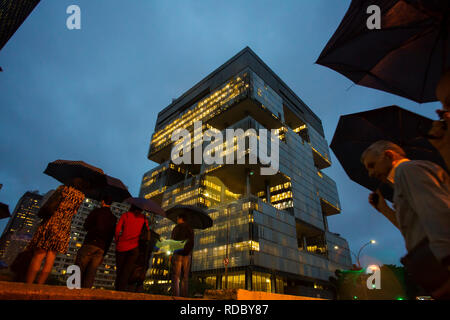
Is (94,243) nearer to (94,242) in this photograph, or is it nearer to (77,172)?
(94,242)

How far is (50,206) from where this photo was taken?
411 centimetres

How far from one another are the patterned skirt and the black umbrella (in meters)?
5.86

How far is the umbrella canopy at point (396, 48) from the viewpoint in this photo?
3863 millimetres

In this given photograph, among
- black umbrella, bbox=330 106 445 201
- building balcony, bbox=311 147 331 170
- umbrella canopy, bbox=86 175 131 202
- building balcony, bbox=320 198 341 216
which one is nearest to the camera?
black umbrella, bbox=330 106 445 201

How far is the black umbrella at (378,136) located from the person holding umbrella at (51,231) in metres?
5.89

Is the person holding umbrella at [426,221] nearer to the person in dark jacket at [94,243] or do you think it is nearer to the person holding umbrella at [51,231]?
the person in dark jacket at [94,243]

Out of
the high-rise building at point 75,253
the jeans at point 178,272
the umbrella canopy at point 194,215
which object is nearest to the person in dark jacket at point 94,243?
the jeans at point 178,272

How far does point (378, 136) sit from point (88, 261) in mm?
6345

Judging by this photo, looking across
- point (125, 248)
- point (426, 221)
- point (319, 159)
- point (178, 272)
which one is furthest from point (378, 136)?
point (319, 159)

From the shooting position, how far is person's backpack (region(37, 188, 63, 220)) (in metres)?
4.09

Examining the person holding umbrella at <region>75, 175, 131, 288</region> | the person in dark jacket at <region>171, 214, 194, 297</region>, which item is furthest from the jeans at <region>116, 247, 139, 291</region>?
the person in dark jacket at <region>171, 214, 194, 297</region>

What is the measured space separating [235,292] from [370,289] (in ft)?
41.5

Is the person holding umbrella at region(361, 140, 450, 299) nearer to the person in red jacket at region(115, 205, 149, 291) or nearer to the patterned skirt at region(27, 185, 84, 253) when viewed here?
the person in red jacket at region(115, 205, 149, 291)

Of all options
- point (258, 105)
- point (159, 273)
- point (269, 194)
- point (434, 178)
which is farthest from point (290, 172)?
point (434, 178)
